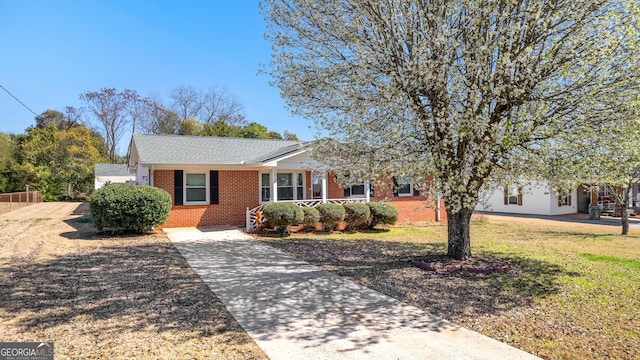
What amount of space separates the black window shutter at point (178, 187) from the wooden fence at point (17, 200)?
51.2ft

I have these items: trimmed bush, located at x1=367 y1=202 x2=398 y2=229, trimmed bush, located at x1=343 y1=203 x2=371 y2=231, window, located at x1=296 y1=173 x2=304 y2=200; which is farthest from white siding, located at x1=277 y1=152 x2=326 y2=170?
trimmed bush, located at x1=367 y1=202 x2=398 y2=229

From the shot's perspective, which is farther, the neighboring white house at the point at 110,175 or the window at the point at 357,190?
the neighboring white house at the point at 110,175

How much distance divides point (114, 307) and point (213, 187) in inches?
399

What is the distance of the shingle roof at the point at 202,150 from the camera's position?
14.4 m

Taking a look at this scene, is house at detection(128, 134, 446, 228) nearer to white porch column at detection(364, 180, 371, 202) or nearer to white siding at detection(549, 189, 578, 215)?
white porch column at detection(364, 180, 371, 202)

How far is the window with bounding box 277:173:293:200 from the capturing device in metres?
16.5

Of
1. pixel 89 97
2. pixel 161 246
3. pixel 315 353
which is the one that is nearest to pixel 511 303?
pixel 315 353

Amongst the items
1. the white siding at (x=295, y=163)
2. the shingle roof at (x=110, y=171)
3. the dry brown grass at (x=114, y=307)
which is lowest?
the dry brown grass at (x=114, y=307)

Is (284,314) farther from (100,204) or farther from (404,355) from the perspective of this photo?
(100,204)

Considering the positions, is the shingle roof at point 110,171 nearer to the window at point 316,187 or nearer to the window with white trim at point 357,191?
the window at point 316,187

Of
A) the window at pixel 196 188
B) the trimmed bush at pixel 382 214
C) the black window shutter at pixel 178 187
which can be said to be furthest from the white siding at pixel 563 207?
the black window shutter at pixel 178 187

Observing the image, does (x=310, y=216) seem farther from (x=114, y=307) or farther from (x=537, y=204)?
(x=537, y=204)

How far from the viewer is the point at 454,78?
282 inches

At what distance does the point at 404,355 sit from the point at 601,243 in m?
12.4
